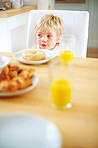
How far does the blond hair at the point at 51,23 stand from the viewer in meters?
1.61

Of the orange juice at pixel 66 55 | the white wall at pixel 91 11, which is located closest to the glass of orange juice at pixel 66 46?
the orange juice at pixel 66 55

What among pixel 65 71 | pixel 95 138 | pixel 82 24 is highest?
pixel 82 24

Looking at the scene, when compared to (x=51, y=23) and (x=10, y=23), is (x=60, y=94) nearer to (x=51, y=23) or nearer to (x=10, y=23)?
(x=51, y=23)

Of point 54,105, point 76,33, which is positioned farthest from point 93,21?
point 54,105

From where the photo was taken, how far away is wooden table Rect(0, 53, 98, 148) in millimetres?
608

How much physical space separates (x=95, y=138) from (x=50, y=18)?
1.20 m

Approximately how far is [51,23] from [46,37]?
12 centimetres

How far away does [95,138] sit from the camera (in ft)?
2.00

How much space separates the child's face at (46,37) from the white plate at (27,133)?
3.55 feet

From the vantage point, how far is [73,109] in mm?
737

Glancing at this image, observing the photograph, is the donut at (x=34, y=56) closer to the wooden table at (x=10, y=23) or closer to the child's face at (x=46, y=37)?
the child's face at (x=46, y=37)

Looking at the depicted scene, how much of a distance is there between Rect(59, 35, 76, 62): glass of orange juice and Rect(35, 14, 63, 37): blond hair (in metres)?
0.40

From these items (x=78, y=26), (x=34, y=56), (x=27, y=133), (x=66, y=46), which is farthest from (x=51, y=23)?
(x=27, y=133)

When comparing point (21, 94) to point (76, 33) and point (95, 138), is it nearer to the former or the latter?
point (95, 138)
